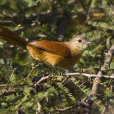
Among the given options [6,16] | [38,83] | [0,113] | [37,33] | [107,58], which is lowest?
[0,113]

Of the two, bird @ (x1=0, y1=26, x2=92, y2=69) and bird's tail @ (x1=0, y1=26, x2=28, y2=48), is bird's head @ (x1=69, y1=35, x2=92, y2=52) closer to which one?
bird @ (x1=0, y1=26, x2=92, y2=69)

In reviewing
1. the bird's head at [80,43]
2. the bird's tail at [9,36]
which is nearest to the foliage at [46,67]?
the bird's head at [80,43]

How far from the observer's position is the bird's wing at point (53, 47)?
184 inches

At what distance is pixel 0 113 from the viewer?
10.6ft

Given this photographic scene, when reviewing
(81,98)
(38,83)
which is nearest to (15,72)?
(38,83)

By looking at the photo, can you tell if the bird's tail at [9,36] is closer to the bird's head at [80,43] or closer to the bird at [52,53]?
the bird at [52,53]

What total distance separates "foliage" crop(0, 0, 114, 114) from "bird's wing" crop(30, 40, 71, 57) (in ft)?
0.97

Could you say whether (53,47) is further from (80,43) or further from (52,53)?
(80,43)

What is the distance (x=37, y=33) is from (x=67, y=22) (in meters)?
0.87

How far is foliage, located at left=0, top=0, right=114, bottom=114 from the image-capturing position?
11.3ft

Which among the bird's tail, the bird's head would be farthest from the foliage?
the bird's tail

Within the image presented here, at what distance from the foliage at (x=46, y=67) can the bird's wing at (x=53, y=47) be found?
0.30 m

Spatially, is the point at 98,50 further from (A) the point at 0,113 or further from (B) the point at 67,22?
(A) the point at 0,113

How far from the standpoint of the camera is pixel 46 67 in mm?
4629
